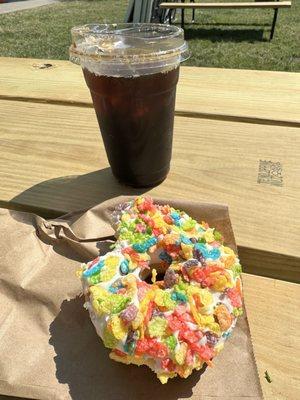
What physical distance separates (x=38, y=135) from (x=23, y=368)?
27.4 inches

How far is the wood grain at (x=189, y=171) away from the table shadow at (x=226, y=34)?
15.1ft

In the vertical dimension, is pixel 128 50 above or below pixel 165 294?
above

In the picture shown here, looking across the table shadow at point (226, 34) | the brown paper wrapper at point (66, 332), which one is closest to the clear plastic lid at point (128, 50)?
the brown paper wrapper at point (66, 332)

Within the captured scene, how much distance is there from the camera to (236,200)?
0.85 metres

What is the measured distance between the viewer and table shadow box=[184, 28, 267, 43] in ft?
17.6

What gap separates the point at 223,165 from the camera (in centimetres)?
96

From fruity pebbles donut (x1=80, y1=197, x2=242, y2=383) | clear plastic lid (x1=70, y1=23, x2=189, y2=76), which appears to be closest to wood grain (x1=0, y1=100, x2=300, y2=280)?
fruity pebbles donut (x1=80, y1=197, x2=242, y2=383)

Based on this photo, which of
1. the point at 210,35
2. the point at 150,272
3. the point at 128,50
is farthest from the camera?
the point at 210,35

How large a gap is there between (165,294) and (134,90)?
0.39 m

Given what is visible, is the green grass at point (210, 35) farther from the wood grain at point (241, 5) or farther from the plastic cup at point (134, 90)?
the plastic cup at point (134, 90)

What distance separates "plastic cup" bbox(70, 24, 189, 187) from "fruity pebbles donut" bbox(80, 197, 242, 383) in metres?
0.21

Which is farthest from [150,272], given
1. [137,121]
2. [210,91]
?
[210,91]

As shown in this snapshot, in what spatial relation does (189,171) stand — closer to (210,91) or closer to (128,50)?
(128,50)

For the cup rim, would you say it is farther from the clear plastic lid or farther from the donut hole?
the donut hole
